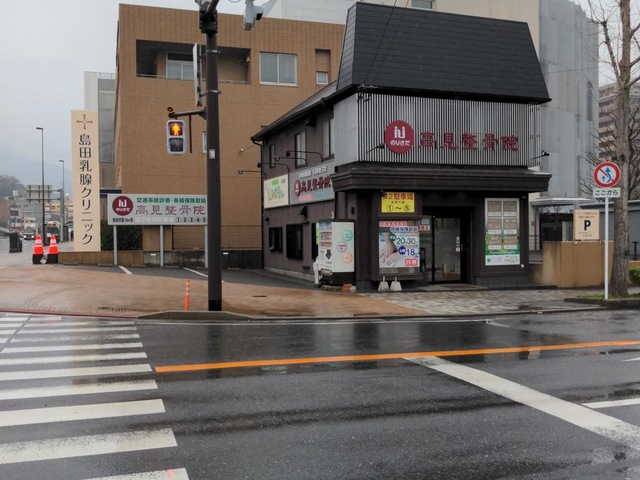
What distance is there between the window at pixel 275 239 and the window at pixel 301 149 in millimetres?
3873

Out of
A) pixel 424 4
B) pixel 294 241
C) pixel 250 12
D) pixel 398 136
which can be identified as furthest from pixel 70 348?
pixel 424 4

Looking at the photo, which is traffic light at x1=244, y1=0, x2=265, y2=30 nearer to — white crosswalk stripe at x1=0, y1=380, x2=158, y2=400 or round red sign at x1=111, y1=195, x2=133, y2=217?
white crosswalk stripe at x1=0, y1=380, x2=158, y2=400

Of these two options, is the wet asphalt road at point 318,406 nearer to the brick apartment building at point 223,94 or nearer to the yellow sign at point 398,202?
the yellow sign at point 398,202

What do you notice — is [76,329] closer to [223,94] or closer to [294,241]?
[294,241]

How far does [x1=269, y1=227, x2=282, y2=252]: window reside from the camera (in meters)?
26.6

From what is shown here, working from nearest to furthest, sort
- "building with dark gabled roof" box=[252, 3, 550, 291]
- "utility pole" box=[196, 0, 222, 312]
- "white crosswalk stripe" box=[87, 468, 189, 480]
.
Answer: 1. "white crosswalk stripe" box=[87, 468, 189, 480]
2. "utility pole" box=[196, 0, 222, 312]
3. "building with dark gabled roof" box=[252, 3, 550, 291]

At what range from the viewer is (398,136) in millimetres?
18906

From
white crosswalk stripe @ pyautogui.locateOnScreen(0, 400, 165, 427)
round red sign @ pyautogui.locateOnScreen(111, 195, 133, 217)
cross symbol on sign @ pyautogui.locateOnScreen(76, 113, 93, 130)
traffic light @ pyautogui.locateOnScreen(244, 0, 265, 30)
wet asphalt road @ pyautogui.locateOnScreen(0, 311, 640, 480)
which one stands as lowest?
wet asphalt road @ pyautogui.locateOnScreen(0, 311, 640, 480)

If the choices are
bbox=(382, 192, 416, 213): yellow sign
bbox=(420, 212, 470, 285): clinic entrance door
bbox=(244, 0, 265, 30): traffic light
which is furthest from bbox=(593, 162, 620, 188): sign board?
bbox=(244, 0, 265, 30): traffic light

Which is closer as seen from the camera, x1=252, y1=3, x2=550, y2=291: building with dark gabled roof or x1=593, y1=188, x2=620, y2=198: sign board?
x1=593, y1=188, x2=620, y2=198: sign board

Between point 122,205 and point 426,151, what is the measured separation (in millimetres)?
15373

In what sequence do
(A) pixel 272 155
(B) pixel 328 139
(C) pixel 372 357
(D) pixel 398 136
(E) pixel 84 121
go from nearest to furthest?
1. (C) pixel 372 357
2. (D) pixel 398 136
3. (B) pixel 328 139
4. (A) pixel 272 155
5. (E) pixel 84 121

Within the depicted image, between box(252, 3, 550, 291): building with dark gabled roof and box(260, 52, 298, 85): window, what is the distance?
14039 millimetres

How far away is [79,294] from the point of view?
1656 cm
